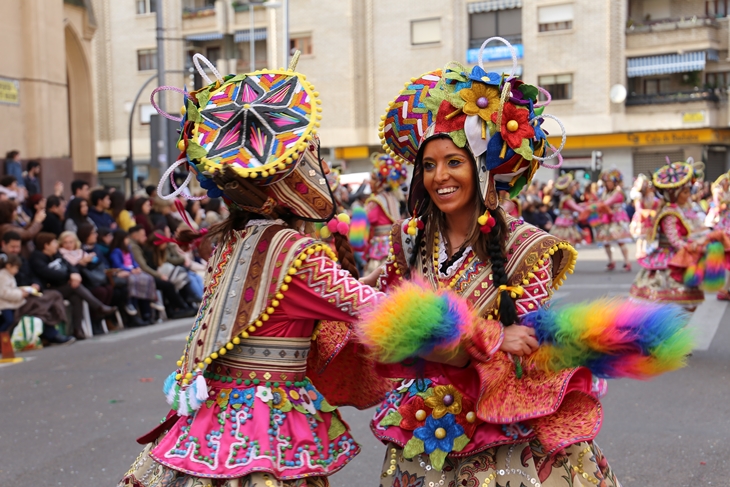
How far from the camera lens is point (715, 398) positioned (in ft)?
23.7

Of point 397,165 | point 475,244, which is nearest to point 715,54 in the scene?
point 397,165

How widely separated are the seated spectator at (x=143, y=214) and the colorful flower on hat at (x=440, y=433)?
33.9 ft

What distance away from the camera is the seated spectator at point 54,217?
37.8 feet

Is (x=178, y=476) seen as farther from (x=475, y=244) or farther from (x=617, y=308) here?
(x=617, y=308)

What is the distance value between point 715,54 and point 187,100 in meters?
35.9

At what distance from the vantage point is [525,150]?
320 cm

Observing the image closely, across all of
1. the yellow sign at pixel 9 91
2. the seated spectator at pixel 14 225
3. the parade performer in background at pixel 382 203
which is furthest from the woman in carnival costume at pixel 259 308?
the yellow sign at pixel 9 91

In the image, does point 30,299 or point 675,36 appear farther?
point 675,36

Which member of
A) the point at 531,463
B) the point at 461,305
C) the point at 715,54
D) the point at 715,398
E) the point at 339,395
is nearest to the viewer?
the point at 461,305

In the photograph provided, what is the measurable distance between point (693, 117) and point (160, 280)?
2781cm

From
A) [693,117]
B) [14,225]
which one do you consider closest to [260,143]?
[14,225]

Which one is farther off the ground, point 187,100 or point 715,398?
point 187,100

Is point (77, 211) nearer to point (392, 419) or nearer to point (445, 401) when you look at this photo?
point (392, 419)


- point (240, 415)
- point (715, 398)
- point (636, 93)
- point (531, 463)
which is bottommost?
point (715, 398)
